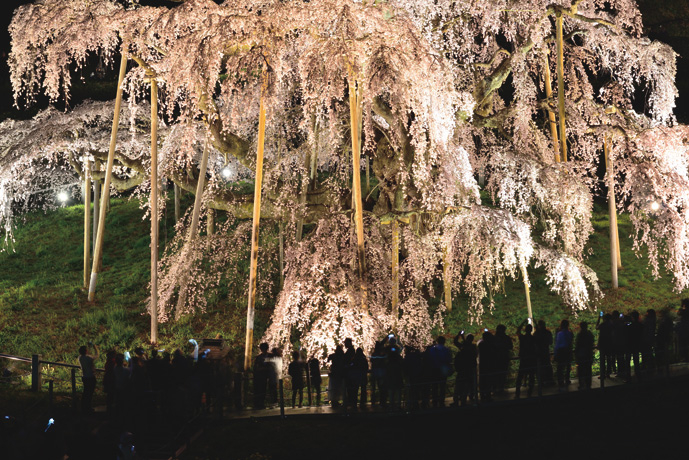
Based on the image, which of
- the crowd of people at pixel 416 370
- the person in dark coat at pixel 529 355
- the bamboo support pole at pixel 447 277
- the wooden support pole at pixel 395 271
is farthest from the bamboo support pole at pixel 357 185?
the person in dark coat at pixel 529 355

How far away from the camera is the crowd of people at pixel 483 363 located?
11562 millimetres

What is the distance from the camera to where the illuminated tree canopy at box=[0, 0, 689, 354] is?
14.4 meters

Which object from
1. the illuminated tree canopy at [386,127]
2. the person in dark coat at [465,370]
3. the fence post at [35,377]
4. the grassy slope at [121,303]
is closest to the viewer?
the person in dark coat at [465,370]

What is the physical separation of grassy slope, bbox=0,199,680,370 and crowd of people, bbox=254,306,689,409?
23.6 feet

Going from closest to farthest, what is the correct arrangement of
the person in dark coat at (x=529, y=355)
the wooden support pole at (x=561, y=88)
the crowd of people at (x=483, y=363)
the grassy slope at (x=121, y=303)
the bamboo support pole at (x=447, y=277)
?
1. the crowd of people at (x=483, y=363)
2. the person in dark coat at (x=529, y=355)
3. the bamboo support pole at (x=447, y=277)
4. the wooden support pole at (x=561, y=88)
5. the grassy slope at (x=121, y=303)

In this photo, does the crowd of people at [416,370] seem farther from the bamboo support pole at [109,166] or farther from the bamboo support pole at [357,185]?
the bamboo support pole at [109,166]

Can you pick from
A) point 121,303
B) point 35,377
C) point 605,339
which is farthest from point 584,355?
point 121,303

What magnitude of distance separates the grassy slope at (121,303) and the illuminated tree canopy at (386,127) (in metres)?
1.43

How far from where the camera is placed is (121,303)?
22312mm

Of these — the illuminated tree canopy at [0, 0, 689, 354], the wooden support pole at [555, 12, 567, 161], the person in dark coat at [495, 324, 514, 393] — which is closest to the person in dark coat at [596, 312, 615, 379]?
the person in dark coat at [495, 324, 514, 393]

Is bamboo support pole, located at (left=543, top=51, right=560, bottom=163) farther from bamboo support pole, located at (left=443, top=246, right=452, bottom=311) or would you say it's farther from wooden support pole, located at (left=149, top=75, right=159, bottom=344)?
wooden support pole, located at (left=149, top=75, right=159, bottom=344)

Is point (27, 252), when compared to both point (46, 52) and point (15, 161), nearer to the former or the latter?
point (15, 161)

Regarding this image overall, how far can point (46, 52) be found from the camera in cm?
1756

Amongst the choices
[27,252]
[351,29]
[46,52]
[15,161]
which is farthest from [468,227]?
[27,252]
